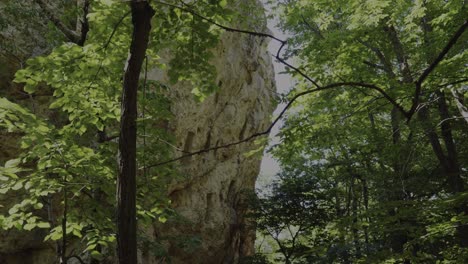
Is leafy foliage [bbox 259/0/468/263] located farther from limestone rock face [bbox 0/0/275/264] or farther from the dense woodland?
limestone rock face [bbox 0/0/275/264]

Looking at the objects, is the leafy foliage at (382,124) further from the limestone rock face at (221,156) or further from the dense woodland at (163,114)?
the limestone rock face at (221,156)

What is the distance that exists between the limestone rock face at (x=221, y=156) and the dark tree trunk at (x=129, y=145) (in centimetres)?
938

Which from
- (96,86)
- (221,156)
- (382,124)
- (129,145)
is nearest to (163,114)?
(96,86)

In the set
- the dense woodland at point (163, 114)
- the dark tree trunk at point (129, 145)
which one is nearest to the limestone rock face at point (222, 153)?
the dense woodland at point (163, 114)

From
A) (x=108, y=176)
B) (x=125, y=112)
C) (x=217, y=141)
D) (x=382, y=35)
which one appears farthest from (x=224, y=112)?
(x=125, y=112)

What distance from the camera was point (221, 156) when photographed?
16812mm

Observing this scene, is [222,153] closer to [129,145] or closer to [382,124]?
[382,124]

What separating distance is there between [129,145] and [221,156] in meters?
14.2

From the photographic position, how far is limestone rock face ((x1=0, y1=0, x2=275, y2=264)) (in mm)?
13875

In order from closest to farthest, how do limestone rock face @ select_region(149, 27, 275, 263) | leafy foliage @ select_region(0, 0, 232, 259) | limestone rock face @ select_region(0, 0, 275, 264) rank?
1. leafy foliage @ select_region(0, 0, 232, 259)
2. limestone rock face @ select_region(0, 0, 275, 264)
3. limestone rock face @ select_region(149, 27, 275, 263)

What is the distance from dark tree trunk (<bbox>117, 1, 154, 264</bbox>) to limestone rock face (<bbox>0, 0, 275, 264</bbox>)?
938cm

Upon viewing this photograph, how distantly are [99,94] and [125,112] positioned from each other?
1.17 m

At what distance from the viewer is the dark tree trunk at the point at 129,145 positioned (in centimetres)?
257

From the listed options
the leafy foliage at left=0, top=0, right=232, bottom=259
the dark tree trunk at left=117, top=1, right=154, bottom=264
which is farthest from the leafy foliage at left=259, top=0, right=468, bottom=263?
the dark tree trunk at left=117, top=1, right=154, bottom=264
